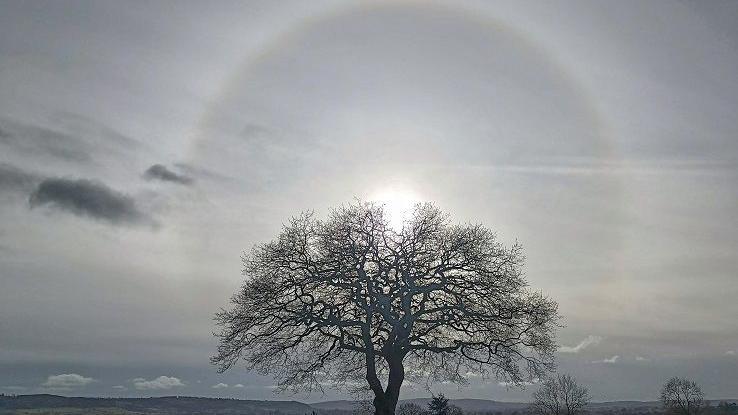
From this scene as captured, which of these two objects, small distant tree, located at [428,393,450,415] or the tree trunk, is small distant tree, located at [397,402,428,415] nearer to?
small distant tree, located at [428,393,450,415]

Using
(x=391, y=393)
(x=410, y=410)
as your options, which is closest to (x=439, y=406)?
(x=410, y=410)

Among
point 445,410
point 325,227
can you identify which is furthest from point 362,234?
point 445,410

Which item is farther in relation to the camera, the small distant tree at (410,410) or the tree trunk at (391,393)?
the small distant tree at (410,410)

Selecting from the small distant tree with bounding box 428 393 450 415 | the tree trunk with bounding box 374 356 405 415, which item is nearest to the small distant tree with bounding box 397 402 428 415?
the small distant tree with bounding box 428 393 450 415

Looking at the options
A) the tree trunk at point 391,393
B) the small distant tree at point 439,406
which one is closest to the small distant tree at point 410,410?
the small distant tree at point 439,406

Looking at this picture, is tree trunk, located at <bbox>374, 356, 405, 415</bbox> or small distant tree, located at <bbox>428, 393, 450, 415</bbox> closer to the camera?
tree trunk, located at <bbox>374, 356, 405, 415</bbox>

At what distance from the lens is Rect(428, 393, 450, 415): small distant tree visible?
43125mm

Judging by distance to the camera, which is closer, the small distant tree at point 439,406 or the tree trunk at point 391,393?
the tree trunk at point 391,393

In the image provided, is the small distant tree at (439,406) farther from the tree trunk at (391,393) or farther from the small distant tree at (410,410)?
the tree trunk at (391,393)

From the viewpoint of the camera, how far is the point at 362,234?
111 feet

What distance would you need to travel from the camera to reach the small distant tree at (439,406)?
43.1 metres

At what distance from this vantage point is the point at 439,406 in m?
43.3

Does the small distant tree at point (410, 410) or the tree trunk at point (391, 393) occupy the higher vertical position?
the tree trunk at point (391, 393)

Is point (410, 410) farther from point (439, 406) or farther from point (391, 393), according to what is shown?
point (391, 393)
